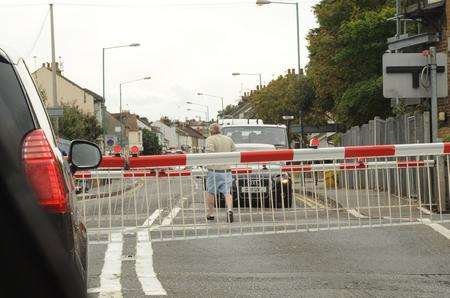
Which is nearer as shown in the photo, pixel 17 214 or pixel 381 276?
pixel 17 214

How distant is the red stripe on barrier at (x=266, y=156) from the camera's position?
8.29 meters

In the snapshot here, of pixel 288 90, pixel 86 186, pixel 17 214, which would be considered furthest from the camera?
pixel 288 90

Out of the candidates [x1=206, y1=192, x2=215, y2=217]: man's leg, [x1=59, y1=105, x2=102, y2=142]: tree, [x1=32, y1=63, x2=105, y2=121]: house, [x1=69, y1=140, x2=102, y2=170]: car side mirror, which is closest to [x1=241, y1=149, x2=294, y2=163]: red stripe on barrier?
[x1=206, y1=192, x2=215, y2=217]: man's leg

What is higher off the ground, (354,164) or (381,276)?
(354,164)

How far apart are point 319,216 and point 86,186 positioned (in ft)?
9.26

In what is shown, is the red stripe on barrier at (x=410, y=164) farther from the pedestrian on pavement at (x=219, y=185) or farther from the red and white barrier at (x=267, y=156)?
the pedestrian on pavement at (x=219, y=185)

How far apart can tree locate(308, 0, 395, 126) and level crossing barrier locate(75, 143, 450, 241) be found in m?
27.8

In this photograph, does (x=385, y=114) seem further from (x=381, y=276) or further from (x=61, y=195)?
(x=61, y=195)

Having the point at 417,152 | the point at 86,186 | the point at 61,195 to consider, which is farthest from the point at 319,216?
the point at 61,195

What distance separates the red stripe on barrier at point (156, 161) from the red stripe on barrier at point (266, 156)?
730mm

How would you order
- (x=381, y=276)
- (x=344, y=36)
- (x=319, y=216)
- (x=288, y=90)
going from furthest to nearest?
(x=288, y=90), (x=344, y=36), (x=319, y=216), (x=381, y=276)

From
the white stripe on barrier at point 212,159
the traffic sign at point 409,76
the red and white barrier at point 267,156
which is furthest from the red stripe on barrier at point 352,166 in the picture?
the traffic sign at point 409,76

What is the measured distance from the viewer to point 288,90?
6359 centimetres


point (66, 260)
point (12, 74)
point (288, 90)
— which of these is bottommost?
point (66, 260)
